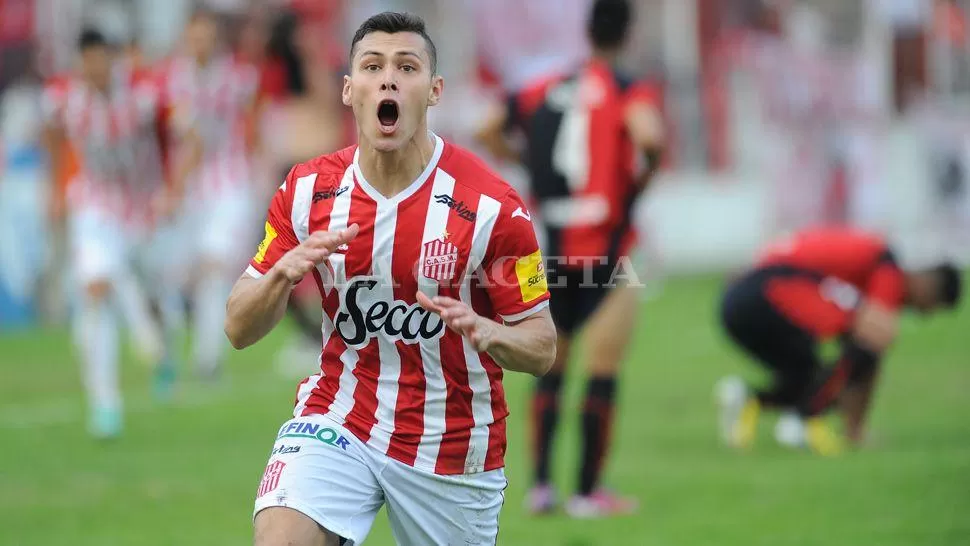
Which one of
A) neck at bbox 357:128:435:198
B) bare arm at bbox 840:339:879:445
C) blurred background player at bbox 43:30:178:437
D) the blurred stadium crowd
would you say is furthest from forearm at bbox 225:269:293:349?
the blurred stadium crowd

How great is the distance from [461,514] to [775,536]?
3210mm

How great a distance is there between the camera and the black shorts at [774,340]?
10.7m

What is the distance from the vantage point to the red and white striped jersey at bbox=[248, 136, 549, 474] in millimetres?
4645

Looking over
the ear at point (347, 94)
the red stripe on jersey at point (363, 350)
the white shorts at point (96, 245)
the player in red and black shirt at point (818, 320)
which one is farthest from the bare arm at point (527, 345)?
the white shorts at point (96, 245)

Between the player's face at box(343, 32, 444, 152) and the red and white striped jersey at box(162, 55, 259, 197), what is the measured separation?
318 inches

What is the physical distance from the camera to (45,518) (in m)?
8.04

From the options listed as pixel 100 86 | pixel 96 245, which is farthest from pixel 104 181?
pixel 100 86

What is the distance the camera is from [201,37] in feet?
41.2

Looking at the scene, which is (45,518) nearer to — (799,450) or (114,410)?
(114,410)

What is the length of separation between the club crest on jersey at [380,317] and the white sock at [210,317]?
8390 mm

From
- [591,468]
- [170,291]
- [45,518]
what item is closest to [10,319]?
[170,291]

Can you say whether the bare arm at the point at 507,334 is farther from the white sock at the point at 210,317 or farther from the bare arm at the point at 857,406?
the white sock at the point at 210,317

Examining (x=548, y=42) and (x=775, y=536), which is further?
(x=548, y=42)

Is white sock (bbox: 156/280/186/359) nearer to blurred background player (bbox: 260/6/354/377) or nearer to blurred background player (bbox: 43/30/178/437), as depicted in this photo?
blurred background player (bbox: 43/30/178/437)
